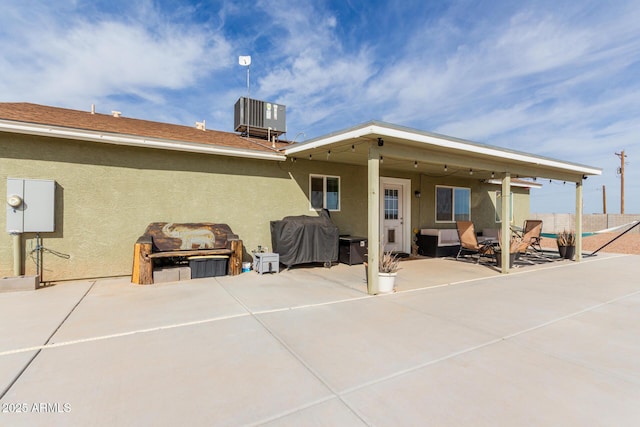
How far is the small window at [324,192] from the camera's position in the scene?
26.3 feet

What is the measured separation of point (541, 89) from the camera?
1038cm

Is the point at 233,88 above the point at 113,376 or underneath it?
above

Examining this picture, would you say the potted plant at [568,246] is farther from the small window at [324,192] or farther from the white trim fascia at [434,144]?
the small window at [324,192]

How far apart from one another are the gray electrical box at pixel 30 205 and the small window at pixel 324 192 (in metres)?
5.27

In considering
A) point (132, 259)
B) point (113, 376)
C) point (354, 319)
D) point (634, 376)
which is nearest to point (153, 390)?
point (113, 376)

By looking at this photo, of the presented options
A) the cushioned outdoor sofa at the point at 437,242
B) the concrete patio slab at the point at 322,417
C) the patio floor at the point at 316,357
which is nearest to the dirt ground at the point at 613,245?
the cushioned outdoor sofa at the point at 437,242

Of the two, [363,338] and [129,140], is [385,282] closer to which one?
[363,338]

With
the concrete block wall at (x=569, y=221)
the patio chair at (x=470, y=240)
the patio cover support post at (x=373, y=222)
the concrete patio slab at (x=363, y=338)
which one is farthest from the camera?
the concrete block wall at (x=569, y=221)

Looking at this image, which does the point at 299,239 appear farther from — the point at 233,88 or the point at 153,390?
the point at 233,88

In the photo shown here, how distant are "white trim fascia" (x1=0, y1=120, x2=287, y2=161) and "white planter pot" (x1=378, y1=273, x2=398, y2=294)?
382cm

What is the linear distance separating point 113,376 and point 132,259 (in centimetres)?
430

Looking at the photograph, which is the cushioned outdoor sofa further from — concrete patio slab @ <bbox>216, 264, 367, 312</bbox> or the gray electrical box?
A: the gray electrical box

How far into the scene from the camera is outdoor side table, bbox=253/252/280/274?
6379 mm

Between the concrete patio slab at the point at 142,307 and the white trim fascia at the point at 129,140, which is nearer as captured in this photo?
the concrete patio slab at the point at 142,307
